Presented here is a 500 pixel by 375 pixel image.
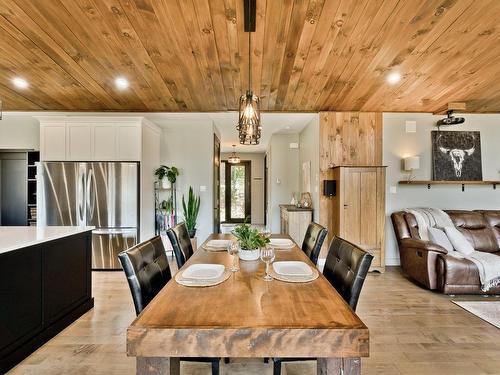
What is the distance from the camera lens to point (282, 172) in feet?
22.2

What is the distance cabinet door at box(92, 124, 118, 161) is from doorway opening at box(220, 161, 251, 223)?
572cm

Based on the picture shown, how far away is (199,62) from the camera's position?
118 inches

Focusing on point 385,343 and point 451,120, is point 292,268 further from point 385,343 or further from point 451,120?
point 451,120

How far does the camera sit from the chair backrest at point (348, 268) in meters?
1.47

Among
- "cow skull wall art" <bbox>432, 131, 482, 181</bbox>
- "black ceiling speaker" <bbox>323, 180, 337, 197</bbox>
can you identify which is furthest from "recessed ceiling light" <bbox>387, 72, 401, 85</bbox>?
"cow skull wall art" <bbox>432, 131, 482, 181</bbox>

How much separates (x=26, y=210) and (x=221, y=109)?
3.57m

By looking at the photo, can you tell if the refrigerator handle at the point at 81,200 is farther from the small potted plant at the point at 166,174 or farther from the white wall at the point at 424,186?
the white wall at the point at 424,186

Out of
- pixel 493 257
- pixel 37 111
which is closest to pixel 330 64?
pixel 493 257

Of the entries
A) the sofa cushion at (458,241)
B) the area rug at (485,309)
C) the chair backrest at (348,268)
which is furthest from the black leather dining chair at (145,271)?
the sofa cushion at (458,241)

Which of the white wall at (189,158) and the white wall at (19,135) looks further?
the white wall at (189,158)

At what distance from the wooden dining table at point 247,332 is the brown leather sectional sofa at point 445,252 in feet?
9.05

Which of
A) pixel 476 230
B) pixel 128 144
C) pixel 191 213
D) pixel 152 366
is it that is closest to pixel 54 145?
pixel 128 144

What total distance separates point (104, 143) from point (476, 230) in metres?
5.50

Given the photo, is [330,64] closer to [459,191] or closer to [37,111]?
[459,191]
